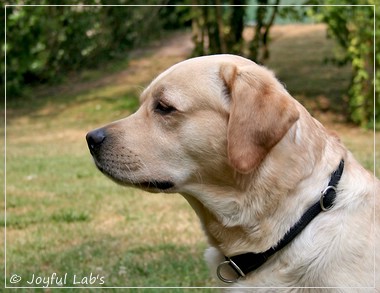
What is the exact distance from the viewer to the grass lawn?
18.3 feet

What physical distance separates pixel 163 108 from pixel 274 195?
711 millimetres

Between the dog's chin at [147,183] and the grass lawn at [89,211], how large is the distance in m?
0.86

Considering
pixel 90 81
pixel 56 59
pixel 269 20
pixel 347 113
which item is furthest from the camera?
pixel 90 81

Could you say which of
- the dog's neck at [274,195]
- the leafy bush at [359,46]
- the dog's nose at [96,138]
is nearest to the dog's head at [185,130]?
the dog's nose at [96,138]

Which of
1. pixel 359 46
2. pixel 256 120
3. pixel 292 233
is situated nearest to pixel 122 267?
pixel 292 233

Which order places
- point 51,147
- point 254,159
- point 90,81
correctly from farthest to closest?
point 90,81 → point 51,147 → point 254,159

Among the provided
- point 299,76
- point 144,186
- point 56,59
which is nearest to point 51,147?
point 56,59

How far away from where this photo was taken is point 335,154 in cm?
340

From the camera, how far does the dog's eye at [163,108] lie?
3.46m

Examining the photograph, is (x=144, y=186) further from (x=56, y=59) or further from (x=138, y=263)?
(x=56, y=59)

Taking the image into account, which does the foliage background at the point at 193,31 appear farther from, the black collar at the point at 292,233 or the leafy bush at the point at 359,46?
the black collar at the point at 292,233

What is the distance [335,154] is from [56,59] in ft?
46.3

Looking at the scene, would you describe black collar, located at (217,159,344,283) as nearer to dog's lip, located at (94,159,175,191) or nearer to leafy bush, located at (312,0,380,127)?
dog's lip, located at (94,159,175,191)

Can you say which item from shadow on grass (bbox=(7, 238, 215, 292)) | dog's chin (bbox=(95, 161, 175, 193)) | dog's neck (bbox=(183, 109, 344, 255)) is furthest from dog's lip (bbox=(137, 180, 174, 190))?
shadow on grass (bbox=(7, 238, 215, 292))
